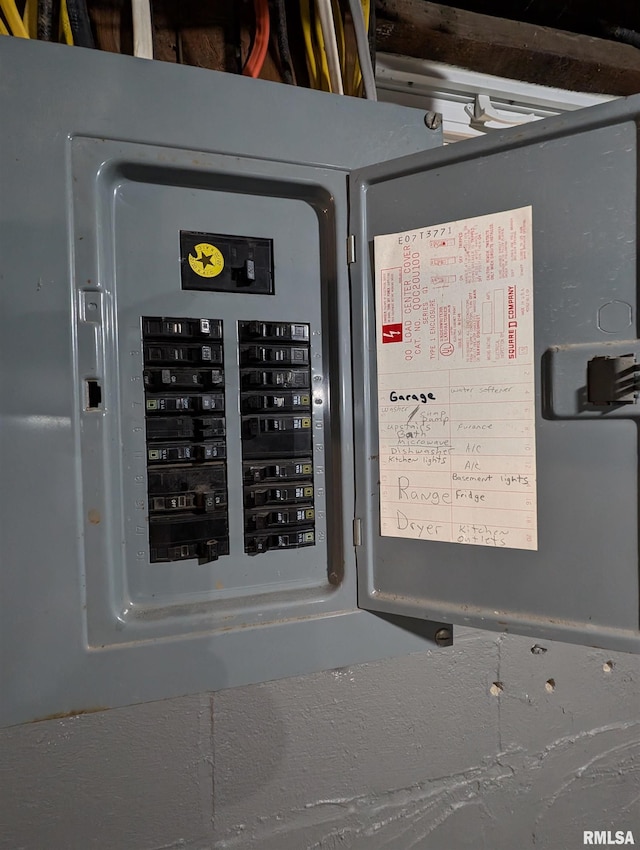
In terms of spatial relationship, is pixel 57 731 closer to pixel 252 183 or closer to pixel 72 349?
pixel 72 349

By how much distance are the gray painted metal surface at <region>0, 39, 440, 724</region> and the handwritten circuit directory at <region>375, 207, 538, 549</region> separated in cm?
6

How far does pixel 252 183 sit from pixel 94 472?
0.38 metres

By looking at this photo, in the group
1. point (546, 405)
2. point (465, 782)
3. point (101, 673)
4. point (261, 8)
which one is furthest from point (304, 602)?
point (261, 8)

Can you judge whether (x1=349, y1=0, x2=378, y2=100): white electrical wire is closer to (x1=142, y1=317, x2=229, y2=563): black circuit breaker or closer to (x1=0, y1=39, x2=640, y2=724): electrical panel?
(x1=0, y1=39, x2=640, y2=724): electrical panel

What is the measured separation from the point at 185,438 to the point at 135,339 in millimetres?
126

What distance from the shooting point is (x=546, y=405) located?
0.60 metres

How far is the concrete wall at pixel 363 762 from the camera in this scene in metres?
0.84

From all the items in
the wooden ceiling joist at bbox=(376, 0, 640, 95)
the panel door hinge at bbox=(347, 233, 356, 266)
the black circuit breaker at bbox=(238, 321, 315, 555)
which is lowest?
the black circuit breaker at bbox=(238, 321, 315, 555)

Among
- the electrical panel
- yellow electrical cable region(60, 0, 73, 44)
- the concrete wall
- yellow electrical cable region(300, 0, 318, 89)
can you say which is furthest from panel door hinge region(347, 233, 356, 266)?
the concrete wall

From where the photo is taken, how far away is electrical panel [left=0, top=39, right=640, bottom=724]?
1.86ft
